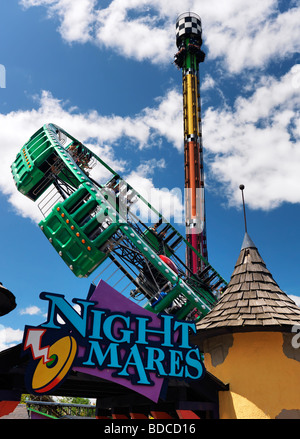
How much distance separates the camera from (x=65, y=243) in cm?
2092

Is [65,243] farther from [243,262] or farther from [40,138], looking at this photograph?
[243,262]

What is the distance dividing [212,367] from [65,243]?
500 inches

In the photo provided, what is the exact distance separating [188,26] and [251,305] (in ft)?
133

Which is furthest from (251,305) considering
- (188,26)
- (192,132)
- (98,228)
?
(188,26)

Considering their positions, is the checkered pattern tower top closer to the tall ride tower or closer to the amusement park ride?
the tall ride tower

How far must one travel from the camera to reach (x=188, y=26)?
4459 cm

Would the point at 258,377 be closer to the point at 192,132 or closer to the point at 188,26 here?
the point at 192,132

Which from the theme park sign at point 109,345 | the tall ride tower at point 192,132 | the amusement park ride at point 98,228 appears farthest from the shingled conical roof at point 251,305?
the tall ride tower at point 192,132

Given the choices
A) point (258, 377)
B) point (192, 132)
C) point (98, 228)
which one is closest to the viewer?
point (258, 377)

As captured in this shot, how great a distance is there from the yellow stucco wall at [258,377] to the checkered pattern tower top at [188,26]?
4056 centimetres

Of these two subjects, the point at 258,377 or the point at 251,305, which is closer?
the point at 258,377

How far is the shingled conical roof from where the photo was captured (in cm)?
897

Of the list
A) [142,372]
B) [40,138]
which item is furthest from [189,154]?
[142,372]
